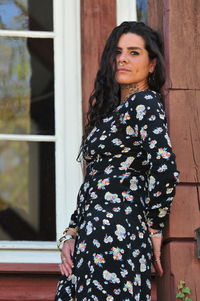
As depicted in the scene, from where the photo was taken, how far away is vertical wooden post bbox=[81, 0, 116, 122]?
470 cm

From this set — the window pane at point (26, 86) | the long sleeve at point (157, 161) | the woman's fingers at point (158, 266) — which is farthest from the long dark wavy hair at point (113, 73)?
the window pane at point (26, 86)

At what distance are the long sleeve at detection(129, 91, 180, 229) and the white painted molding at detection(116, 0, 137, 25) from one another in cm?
154

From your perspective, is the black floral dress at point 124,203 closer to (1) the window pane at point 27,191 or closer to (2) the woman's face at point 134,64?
(2) the woman's face at point 134,64

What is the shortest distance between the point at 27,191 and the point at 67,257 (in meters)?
1.26

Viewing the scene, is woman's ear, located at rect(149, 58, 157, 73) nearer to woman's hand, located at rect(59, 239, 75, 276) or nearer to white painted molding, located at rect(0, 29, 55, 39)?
woman's hand, located at rect(59, 239, 75, 276)

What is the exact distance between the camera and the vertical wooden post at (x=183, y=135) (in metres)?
3.33

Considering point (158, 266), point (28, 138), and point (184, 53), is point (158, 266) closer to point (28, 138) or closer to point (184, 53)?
point (184, 53)

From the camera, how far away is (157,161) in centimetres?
329

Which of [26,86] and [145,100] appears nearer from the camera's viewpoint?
[145,100]

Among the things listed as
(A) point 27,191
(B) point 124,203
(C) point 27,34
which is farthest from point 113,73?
(C) point 27,34

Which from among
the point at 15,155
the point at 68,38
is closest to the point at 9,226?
the point at 15,155

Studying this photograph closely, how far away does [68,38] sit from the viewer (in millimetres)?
→ 4867

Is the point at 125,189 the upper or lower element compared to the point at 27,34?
lower

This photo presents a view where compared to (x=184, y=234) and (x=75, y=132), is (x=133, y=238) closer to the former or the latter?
(x=184, y=234)
